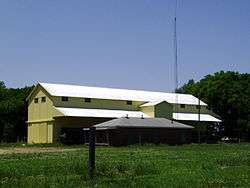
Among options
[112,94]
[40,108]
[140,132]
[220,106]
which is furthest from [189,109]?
[40,108]

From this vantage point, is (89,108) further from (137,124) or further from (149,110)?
(137,124)

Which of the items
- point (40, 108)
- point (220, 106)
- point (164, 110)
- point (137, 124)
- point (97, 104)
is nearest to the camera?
point (137, 124)

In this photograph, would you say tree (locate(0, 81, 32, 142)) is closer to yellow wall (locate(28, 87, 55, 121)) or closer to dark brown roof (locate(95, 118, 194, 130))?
yellow wall (locate(28, 87, 55, 121))

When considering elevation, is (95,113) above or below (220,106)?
below

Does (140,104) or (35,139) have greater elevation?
(140,104)

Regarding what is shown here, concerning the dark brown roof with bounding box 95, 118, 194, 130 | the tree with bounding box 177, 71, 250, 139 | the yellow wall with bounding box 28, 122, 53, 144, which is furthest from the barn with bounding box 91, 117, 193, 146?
the tree with bounding box 177, 71, 250, 139

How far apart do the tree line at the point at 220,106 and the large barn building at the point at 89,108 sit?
2438mm

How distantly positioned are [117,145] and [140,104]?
17.7 m

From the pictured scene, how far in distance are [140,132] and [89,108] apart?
12077 millimetres

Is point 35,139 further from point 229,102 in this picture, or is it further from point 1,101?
point 229,102

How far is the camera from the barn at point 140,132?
223 feet

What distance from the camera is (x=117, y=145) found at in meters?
67.9

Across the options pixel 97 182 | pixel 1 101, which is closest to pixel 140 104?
pixel 1 101

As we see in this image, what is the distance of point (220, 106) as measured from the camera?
90.9 meters
